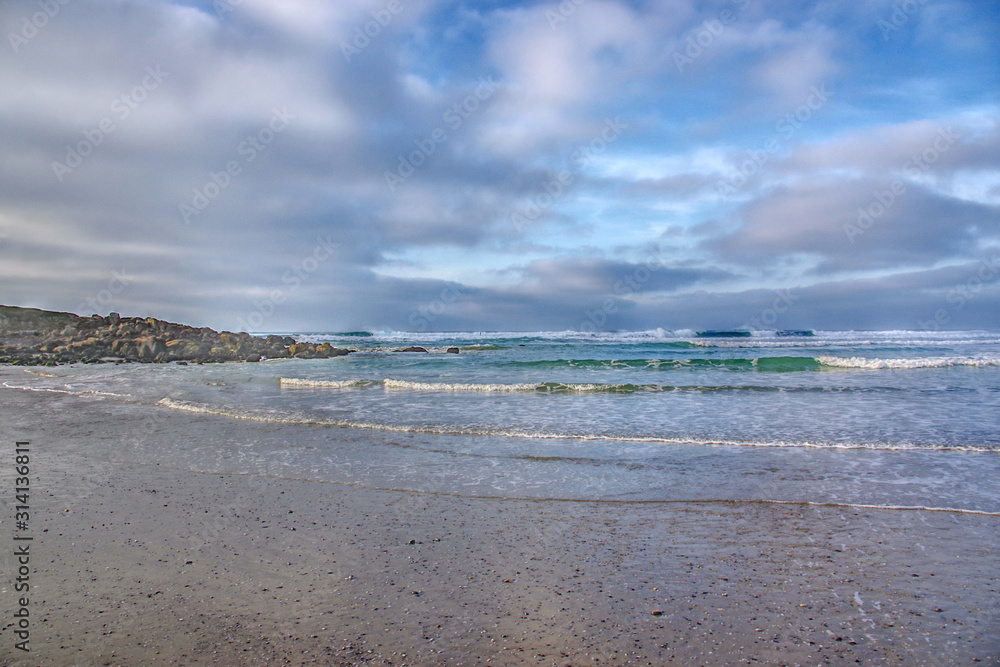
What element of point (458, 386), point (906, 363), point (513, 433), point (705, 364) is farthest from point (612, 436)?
point (906, 363)

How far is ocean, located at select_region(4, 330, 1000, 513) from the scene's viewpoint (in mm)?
6355

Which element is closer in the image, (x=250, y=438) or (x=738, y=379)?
(x=250, y=438)

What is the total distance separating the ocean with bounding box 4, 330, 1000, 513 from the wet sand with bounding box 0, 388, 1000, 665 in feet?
2.48

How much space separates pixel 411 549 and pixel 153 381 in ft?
62.2

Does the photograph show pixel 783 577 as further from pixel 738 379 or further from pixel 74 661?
pixel 738 379

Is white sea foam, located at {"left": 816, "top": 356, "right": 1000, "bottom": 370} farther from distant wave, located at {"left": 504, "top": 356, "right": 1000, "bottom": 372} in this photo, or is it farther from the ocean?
the ocean

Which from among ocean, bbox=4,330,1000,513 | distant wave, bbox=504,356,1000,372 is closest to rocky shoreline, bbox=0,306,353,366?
ocean, bbox=4,330,1000,513

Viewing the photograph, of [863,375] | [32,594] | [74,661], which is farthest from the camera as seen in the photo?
[863,375]

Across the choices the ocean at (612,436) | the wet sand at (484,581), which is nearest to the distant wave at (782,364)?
the ocean at (612,436)

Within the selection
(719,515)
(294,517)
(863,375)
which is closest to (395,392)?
(294,517)

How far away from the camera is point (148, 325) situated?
4059cm

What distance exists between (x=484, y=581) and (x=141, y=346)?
36.1 m

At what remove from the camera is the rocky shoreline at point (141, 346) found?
31578 mm

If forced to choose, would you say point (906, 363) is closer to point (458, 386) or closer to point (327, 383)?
point (458, 386)
